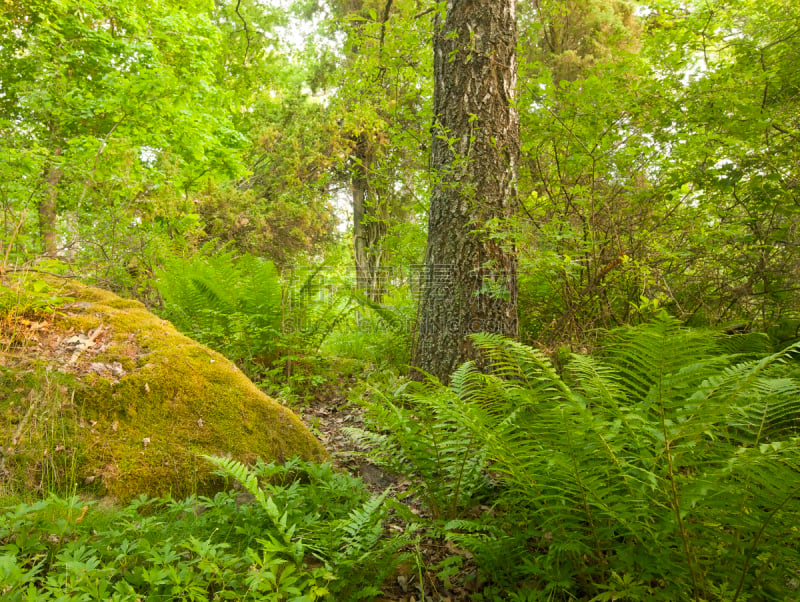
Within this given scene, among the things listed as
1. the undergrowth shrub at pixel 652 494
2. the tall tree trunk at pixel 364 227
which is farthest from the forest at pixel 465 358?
the tall tree trunk at pixel 364 227

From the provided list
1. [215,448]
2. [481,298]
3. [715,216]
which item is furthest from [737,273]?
[215,448]

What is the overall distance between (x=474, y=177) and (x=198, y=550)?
290 centimetres

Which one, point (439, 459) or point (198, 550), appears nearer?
point (198, 550)

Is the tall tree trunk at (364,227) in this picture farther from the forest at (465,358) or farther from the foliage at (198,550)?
the foliage at (198,550)

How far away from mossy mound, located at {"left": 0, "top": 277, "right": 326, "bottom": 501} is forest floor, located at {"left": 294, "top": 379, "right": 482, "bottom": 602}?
0.40m

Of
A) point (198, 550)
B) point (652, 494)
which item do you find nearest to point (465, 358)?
point (652, 494)

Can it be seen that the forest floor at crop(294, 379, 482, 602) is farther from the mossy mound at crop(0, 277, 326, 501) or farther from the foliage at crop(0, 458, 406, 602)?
the mossy mound at crop(0, 277, 326, 501)

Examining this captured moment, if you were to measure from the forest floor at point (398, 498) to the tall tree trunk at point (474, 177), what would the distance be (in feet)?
2.91

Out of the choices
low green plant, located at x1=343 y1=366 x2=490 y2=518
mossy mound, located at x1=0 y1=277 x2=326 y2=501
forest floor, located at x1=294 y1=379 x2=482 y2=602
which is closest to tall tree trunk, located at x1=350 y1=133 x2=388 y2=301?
forest floor, located at x1=294 y1=379 x2=482 y2=602

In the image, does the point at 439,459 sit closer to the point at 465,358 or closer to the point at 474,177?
the point at 465,358

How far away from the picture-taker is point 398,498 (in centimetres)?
224

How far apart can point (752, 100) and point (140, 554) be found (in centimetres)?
437

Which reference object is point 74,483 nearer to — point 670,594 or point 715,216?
point 670,594

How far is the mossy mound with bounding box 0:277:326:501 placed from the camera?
2.13 metres
